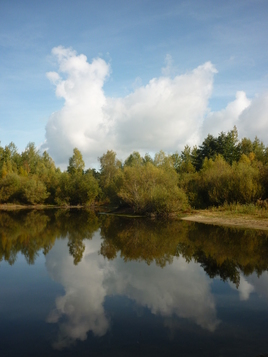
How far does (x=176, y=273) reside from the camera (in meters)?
10.1

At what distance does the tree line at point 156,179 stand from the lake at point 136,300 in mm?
16755

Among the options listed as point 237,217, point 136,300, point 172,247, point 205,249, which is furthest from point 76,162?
point 136,300

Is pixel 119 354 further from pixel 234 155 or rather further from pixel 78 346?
pixel 234 155

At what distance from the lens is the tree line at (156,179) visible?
30031 mm

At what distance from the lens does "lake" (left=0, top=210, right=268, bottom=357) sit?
537 centimetres

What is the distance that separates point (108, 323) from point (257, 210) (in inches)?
880

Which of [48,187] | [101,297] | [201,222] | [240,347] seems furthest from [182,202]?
→ [48,187]

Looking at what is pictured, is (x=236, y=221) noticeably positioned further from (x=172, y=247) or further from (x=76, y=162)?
(x=76, y=162)

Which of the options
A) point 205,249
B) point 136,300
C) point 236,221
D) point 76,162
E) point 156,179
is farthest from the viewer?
point 76,162

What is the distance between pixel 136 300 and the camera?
7.64 metres

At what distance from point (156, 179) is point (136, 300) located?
26.3 metres

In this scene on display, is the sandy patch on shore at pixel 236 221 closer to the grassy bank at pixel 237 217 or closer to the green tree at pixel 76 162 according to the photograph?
the grassy bank at pixel 237 217

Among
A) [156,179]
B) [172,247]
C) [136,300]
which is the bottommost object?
[136,300]

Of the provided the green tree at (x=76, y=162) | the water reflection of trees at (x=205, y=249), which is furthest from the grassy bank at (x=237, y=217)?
the green tree at (x=76, y=162)
